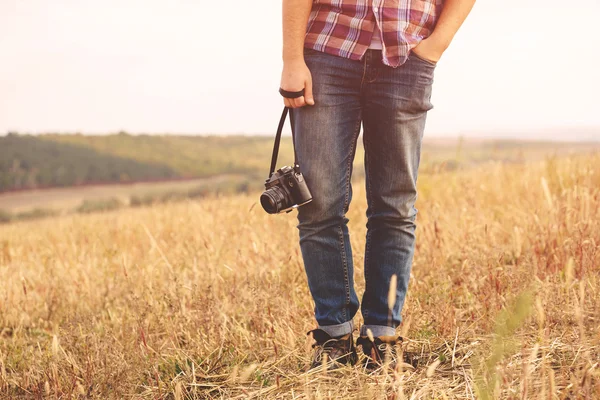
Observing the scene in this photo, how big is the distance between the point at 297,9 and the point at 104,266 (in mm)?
2828

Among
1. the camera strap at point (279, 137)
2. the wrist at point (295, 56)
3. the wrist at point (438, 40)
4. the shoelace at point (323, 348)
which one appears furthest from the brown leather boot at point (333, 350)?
the wrist at point (438, 40)

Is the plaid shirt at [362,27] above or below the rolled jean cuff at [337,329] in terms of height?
above

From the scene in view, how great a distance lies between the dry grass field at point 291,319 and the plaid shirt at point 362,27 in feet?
3.03

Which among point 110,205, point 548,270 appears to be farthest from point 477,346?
point 110,205

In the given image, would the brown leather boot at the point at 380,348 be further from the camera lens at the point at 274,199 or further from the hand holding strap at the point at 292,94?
the hand holding strap at the point at 292,94

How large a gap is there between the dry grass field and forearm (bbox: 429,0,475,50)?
3.16 feet

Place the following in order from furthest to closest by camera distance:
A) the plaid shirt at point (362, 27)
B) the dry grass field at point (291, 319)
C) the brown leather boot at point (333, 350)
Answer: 1. the brown leather boot at point (333, 350)
2. the plaid shirt at point (362, 27)
3. the dry grass field at point (291, 319)

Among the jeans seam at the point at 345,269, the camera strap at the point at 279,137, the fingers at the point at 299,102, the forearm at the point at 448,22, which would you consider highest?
the forearm at the point at 448,22

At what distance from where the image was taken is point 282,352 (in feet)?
7.77

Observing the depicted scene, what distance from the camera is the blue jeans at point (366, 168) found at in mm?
2098

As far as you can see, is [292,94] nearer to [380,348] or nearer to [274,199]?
[274,199]

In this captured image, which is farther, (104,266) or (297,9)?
(104,266)

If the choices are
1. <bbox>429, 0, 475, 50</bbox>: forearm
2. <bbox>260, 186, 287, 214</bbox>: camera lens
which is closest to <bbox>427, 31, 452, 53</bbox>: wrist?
<bbox>429, 0, 475, 50</bbox>: forearm

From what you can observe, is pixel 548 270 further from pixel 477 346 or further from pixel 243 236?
pixel 243 236
